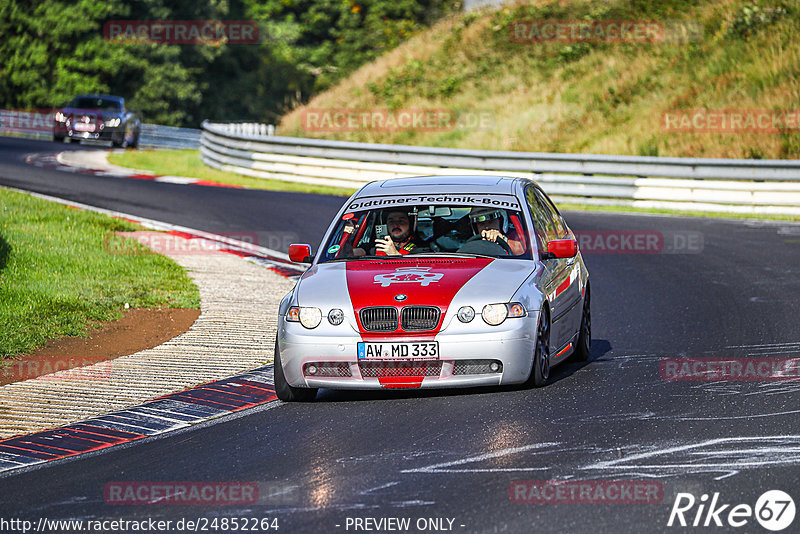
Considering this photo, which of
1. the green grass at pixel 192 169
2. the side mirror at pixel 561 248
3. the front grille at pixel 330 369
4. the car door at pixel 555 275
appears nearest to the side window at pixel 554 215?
the car door at pixel 555 275

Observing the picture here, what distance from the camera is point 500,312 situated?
8250 mm

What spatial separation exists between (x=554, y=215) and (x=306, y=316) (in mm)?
3069

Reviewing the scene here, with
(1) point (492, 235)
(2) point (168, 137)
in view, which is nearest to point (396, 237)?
(1) point (492, 235)

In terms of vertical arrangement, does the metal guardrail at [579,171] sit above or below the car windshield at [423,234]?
below

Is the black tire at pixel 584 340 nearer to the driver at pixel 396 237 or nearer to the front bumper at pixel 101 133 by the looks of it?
the driver at pixel 396 237

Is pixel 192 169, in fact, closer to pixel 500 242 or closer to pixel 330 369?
pixel 500 242

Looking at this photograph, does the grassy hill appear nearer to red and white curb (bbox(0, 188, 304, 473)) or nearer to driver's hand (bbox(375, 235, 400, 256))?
driver's hand (bbox(375, 235, 400, 256))

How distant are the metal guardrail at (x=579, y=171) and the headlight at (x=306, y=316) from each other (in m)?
15.0

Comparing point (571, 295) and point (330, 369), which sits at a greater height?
point (571, 295)

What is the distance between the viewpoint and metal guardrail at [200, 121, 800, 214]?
71.7ft

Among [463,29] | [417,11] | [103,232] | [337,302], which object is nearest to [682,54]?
[463,29]

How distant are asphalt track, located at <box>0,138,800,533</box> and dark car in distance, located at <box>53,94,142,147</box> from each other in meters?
30.0

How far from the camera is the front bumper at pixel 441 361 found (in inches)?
320

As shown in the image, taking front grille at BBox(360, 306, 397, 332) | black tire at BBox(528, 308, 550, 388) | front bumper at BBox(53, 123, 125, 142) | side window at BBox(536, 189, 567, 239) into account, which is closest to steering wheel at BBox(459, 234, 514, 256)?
black tire at BBox(528, 308, 550, 388)
